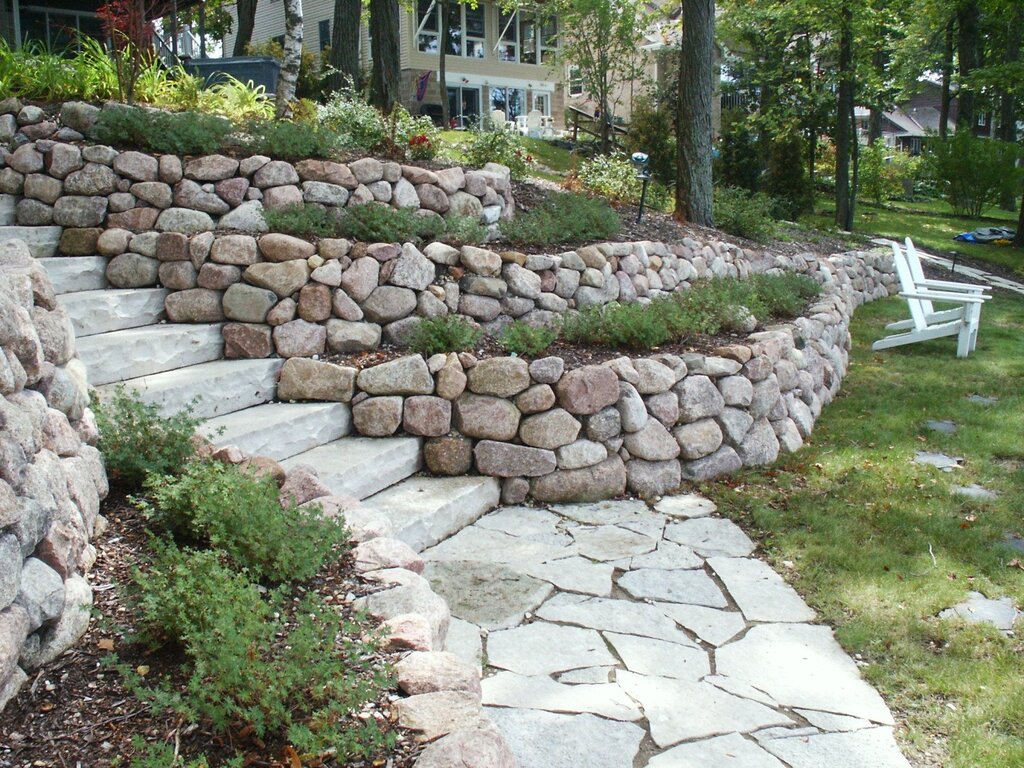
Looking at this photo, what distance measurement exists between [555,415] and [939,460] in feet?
8.47

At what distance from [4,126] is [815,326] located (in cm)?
634

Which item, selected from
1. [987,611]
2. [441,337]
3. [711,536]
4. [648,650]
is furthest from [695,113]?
[648,650]

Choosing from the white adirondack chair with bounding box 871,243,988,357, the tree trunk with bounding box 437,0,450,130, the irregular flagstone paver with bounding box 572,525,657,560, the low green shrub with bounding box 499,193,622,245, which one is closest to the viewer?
the irregular flagstone paver with bounding box 572,525,657,560

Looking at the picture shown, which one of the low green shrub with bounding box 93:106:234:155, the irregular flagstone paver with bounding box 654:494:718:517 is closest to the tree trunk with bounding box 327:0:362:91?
the low green shrub with bounding box 93:106:234:155

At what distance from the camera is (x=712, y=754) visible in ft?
9.27

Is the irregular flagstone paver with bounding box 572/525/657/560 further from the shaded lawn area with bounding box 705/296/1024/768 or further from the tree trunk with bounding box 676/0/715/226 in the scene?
the tree trunk with bounding box 676/0/715/226

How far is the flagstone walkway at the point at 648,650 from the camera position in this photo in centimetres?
288

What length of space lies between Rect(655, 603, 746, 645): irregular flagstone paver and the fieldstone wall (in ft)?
7.63

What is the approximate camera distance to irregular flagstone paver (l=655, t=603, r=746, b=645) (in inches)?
143

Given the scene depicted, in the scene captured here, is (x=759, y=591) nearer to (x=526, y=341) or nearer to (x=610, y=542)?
(x=610, y=542)

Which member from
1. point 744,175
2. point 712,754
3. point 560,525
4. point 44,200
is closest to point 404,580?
point 712,754

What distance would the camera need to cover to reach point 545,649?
11.4 ft

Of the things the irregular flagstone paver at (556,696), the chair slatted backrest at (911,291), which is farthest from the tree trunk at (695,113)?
the irregular flagstone paver at (556,696)

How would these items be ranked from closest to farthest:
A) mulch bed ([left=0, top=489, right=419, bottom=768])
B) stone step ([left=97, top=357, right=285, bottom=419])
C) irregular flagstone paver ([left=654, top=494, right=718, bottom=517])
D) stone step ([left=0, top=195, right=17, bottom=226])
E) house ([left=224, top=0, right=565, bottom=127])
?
mulch bed ([left=0, top=489, right=419, bottom=768])
stone step ([left=97, top=357, right=285, bottom=419])
irregular flagstone paver ([left=654, top=494, right=718, bottom=517])
stone step ([left=0, top=195, right=17, bottom=226])
house ([left=224, top=0, right=565, bottom=127])
